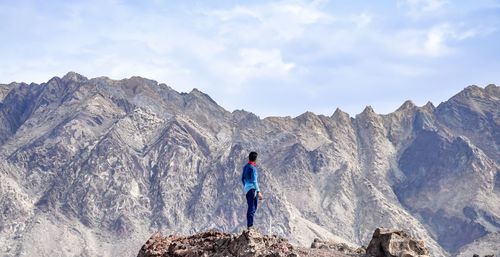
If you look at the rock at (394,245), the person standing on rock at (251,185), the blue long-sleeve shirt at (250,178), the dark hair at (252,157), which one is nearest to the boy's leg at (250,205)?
the person standing on rock at (251,185)

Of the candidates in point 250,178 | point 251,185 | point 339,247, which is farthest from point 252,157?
point 339,247

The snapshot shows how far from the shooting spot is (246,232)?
80.7ft

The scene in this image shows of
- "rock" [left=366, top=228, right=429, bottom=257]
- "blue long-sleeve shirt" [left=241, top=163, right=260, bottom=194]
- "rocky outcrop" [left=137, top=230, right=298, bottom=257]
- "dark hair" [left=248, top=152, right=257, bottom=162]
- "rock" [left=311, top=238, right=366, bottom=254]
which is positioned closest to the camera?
"rocky outcrop" [left=137, top=230, right=298, bottom=257]

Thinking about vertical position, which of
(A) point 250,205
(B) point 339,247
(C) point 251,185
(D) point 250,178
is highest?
(D) point 250,178

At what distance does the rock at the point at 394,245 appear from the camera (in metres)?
26.1

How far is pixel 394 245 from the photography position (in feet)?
86.4

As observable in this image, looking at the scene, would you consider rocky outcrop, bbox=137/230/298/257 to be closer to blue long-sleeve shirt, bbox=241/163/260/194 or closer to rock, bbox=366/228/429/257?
blue long-sleeve shirt, bbox=241/163/260/194

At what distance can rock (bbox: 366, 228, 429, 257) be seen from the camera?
85.8 feet

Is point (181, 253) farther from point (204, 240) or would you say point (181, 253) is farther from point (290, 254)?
point (290, 254)

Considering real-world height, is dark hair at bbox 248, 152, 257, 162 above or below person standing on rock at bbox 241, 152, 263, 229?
above

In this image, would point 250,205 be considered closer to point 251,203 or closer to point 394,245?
point 251,203

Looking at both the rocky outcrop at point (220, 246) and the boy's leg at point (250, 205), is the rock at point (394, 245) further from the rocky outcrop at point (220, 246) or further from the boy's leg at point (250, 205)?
the boy's leg at point (250, 205)

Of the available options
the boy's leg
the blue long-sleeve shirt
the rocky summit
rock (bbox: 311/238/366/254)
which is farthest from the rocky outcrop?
rock (bbox: 311/238/366/254)

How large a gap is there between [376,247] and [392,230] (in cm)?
81
